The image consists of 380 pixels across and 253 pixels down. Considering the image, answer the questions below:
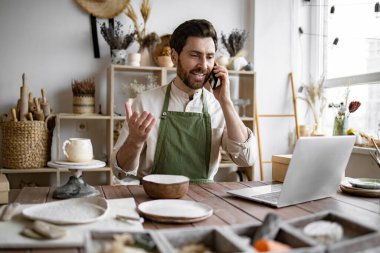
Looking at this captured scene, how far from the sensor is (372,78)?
341 centimetres

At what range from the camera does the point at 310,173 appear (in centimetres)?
143

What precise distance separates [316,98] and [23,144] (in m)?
2.88

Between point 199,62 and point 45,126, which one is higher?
point 199,62

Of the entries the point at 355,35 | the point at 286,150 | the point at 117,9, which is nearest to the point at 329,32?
the point at 355,35

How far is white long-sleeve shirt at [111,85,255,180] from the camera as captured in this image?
2.08 m

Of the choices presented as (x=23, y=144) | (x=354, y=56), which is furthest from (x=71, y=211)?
(x=354, y=56)

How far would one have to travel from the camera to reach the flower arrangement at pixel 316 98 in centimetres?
397

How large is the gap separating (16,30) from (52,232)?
3.00 metres

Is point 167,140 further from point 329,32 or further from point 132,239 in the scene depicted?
point 329,32

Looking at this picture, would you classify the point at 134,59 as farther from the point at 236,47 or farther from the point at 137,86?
the point at 236,47

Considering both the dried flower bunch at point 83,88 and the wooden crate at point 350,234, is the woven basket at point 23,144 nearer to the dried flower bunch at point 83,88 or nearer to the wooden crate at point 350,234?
the dried flower bunch at point 83,88

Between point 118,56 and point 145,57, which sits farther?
point 145,57

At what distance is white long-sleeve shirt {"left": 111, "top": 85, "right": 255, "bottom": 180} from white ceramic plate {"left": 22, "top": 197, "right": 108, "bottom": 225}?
0.74 m

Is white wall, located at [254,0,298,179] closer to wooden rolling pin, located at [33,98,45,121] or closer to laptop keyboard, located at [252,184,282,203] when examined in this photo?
wooden rolling pin, located at [33,98,45,121]
